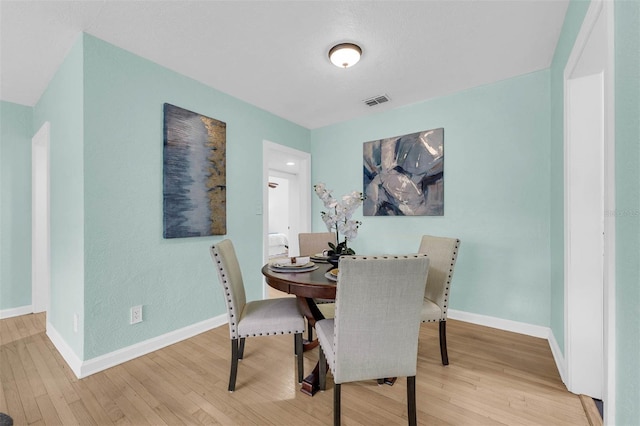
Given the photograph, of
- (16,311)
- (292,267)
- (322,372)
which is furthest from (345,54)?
(16,311)

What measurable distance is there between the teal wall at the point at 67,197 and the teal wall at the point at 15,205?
1.00m

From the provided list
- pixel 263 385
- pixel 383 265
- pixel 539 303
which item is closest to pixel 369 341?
pixel 383 265

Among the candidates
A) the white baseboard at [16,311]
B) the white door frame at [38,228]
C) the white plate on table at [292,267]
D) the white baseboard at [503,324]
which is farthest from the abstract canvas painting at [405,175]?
the white baseboard at [16,311]

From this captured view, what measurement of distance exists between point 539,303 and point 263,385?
8.32 feet

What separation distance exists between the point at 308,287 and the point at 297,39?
1.84 metres

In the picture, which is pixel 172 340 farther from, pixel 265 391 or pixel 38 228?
pixel 38 228

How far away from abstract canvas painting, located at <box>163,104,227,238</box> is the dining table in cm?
112

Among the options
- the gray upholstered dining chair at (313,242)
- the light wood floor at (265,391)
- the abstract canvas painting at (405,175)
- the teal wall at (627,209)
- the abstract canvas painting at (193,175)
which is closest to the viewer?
the teal wall at (627,209)

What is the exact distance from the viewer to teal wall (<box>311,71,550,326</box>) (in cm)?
255

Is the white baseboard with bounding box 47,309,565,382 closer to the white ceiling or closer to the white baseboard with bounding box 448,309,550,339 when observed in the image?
the white baseboard with bounding box 448,309,550,339

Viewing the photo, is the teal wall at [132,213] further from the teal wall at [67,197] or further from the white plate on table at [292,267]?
the white plate on table at [292,267]

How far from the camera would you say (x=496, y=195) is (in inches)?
109

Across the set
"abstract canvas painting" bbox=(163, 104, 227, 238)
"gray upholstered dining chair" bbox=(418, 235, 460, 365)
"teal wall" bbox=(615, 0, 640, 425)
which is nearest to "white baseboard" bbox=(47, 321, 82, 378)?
"abstract canvas painting" bbox=(163, 104, 227, 238)

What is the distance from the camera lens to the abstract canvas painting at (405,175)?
310 cm
